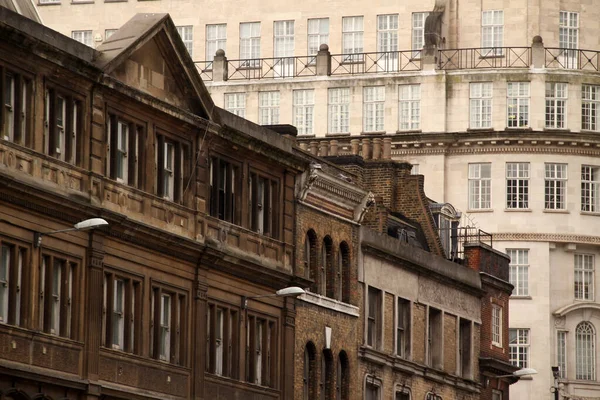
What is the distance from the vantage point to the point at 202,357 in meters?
74.4

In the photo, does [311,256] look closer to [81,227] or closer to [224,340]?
[224,340]

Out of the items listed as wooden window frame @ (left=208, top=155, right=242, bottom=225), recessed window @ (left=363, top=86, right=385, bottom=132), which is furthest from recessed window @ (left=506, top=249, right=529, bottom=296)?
wooden window frame @ (left=208, top=155, right=242, bottom=225)

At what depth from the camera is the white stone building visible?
5354 inches

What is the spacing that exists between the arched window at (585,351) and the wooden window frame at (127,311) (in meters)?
69.4

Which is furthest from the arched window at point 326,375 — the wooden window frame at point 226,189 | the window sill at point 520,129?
the window sill at point 520,129

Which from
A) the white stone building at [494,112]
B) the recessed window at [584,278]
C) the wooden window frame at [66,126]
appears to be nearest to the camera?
the wooden window frame at [66,126]

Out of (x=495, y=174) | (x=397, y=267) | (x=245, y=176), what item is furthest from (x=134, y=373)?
(x=495, y=174)

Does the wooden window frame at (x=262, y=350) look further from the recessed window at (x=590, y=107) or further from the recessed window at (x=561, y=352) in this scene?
the recessed window at (x=590, y=107)

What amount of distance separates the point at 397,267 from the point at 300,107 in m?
49.8

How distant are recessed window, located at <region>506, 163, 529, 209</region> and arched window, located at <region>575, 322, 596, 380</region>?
7.44 m

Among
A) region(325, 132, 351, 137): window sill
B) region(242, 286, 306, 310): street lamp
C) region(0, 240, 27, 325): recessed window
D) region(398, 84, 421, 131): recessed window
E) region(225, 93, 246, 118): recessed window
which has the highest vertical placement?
region(225, 93, 246, 118): recessed window

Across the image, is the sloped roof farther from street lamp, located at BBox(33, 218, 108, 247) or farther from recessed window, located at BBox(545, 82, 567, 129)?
recessed window, located at BBox(545, 82, 567, 129)

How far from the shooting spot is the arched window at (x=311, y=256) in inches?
3263

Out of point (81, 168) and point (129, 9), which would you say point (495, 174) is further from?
point (81, 168)
